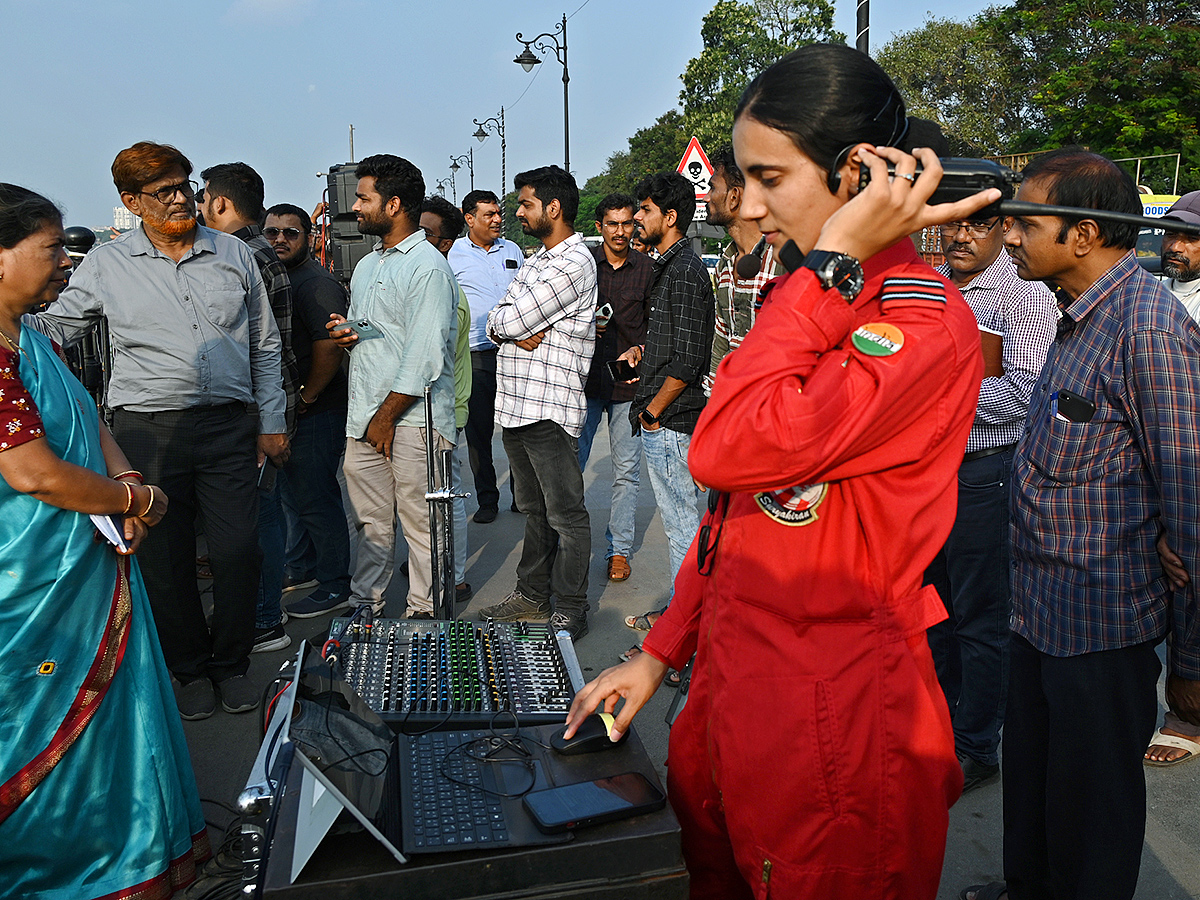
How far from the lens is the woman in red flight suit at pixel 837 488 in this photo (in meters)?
1.21

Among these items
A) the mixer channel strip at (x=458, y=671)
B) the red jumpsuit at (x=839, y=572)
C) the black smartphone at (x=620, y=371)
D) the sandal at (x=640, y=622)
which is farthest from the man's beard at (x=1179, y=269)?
the red jumpsuit at (x=839, y=572)

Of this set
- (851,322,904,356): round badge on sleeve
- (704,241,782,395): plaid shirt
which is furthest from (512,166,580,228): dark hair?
(851,322,904,356): round badge on sleeve

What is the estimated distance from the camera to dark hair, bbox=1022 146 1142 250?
226cm

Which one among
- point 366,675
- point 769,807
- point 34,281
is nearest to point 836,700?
point 769,807

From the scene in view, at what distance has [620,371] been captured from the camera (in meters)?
5.74

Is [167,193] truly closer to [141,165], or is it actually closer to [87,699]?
[141,165]

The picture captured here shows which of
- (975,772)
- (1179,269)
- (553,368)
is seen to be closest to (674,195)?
(553,368)

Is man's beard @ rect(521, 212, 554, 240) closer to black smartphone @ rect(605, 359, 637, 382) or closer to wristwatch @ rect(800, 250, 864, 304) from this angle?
black smartphone @ rect(605, 359, 637, 382)

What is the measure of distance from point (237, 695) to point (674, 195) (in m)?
3.47

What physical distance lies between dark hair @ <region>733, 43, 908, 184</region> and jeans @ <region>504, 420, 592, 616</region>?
11.0 feet

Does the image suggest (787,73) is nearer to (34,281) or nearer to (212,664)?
(34,281)

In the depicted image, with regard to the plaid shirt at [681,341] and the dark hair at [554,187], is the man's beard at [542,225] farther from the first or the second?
the plaid shirt at [681,341]

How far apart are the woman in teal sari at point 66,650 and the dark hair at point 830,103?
214cm

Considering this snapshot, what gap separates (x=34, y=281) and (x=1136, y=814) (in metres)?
3.26
